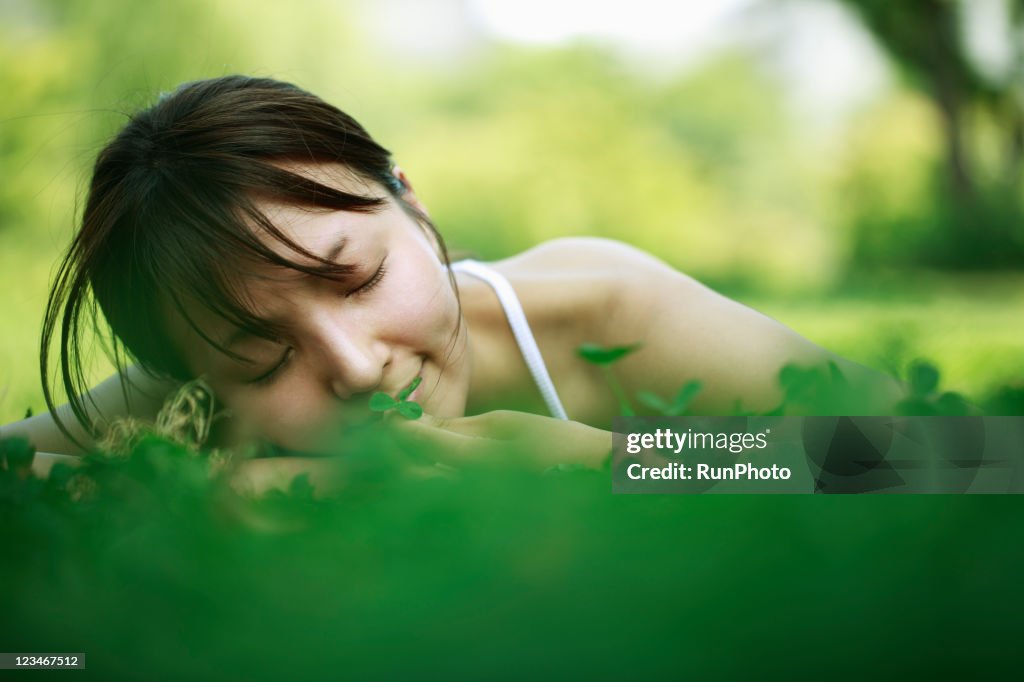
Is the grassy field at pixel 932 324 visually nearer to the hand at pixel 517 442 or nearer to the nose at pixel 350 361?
the hand at pixel 517 442

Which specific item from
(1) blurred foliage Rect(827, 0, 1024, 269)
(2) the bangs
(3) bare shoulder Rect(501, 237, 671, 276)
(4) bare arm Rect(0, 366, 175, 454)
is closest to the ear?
(2) the bangs

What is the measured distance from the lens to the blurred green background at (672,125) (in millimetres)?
9109

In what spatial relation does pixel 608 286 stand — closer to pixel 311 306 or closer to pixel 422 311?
pixel 422 311

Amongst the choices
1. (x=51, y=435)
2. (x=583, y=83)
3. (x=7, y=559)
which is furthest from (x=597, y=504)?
(x=583, y=83)

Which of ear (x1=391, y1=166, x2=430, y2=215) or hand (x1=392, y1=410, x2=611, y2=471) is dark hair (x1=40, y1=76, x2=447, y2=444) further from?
hand (x1=392, y1=410, x2=611, y2=471)

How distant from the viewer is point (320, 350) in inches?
55.4

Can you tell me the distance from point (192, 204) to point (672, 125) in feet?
37.1

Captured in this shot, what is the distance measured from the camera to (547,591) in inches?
26.5

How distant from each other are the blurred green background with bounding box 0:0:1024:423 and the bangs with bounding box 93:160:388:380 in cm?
730

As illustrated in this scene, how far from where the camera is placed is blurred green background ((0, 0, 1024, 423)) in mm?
9109

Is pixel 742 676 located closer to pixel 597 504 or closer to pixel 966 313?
pixel 597 504

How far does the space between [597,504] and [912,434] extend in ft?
0.93

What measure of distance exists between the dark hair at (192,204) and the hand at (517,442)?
43 cm
